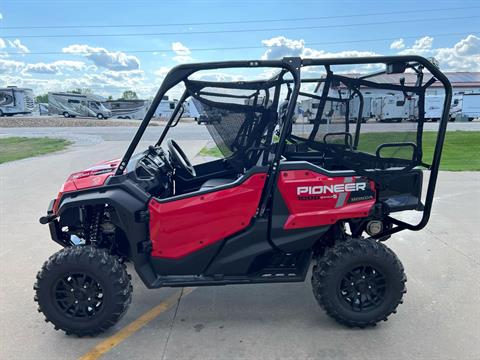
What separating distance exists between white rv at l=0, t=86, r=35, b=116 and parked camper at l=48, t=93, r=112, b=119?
365 centimetres

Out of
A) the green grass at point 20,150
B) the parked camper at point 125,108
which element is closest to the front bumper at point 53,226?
the green grass at point 20,150

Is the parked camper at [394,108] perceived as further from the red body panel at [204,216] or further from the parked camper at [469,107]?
the parked camper at [469,107]

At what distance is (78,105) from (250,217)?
1976 inches

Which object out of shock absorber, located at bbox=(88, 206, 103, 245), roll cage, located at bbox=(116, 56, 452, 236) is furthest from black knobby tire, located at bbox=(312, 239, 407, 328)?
shock absorber, located at bbox=(88, 206, 103, 245)

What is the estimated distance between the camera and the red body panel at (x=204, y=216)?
2.99 meters

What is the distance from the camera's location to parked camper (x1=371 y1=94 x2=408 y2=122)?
3.11 metres

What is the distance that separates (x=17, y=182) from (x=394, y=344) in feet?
29.7

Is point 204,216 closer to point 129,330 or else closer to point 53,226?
point 129,330

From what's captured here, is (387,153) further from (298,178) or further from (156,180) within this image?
(156,180)

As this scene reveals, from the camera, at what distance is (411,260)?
4.43m

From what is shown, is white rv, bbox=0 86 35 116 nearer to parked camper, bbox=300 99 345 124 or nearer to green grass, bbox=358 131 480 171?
green grass, bbox=358 131 480 171

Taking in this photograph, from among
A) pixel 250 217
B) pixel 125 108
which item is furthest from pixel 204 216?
pixel 125 108

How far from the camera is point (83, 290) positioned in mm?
3049

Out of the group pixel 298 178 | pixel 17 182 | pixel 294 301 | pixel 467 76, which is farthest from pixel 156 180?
pixel 467 76
